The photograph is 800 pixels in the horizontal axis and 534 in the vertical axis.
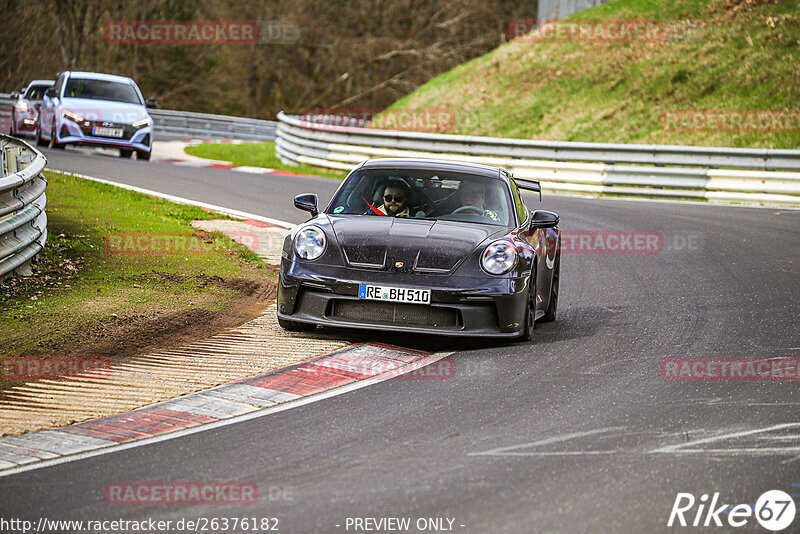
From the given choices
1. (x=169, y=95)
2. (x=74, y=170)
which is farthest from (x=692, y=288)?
(x=169, y=95)

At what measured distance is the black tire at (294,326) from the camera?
8.29 meters

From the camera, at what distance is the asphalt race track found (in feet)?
15.3

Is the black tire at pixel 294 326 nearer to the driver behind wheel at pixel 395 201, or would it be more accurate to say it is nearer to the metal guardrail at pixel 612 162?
the driver behind wheel at pixel 395 201

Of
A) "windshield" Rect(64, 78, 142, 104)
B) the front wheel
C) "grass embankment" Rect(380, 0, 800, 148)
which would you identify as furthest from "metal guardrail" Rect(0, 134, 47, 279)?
"grass embankment" Rect(380, 0, 800, 148)

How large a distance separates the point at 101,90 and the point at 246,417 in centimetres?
1945

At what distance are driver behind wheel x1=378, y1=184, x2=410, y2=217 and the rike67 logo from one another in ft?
14.7

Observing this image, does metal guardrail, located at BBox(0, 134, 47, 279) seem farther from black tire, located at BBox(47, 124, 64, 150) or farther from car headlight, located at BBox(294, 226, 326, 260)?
black tire, located at BBox(47, 124, 64, 150)

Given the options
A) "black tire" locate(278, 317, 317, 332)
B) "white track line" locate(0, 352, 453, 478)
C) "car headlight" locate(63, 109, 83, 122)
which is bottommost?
"black tire" locate(278, 317, 317, 332)

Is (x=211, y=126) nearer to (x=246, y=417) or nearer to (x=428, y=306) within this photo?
(x=428, y=306)

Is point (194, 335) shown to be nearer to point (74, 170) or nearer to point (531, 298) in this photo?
point (531, 298)

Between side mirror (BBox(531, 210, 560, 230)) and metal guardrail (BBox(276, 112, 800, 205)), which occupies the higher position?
side mirror (BBox(531, 210, 560, 230))

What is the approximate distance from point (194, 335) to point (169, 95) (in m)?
47.0

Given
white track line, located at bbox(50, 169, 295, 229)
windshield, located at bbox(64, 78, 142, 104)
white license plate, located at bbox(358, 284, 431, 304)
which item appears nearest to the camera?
white license plate, located at bbox(358, 284, 431, 304)

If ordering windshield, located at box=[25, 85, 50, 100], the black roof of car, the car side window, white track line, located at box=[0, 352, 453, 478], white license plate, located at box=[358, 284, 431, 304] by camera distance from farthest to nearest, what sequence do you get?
windshield, located at box=[25, 85, 50, 100]
the black roof of car
the car side window
white license plate, located at box=[358, 284, 431, 304]
white track line, located at box=[0, 352, 453, 478]
